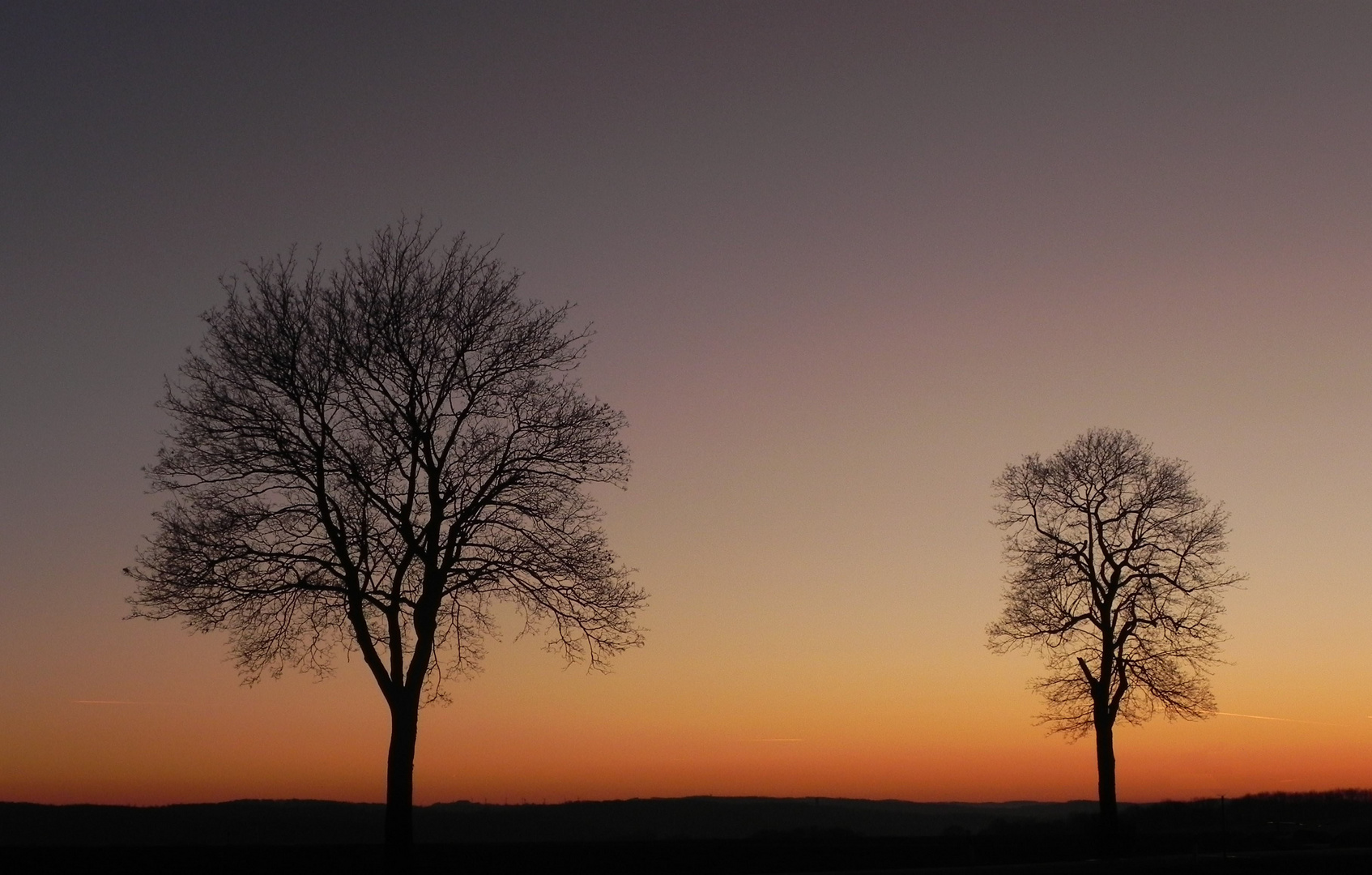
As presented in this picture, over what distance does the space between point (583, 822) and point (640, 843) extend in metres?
34.7

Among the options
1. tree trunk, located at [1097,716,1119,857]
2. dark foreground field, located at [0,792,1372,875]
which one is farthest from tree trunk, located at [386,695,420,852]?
tree trunk, located at [1097,716,1119,857]

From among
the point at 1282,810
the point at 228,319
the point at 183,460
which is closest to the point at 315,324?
the point at 228,319

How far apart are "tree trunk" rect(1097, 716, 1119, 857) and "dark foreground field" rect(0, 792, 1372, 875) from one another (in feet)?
2.49

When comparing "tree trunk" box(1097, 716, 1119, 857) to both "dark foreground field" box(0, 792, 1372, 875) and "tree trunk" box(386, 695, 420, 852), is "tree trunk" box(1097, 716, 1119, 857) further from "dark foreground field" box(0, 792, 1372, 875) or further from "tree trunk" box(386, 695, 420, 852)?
"tree trunk" box(386, 695, 420, 852)

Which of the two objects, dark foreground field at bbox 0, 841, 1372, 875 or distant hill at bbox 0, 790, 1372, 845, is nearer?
dark foreground field at bbox 0, 841, 1372, 875

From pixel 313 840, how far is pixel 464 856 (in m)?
17.8

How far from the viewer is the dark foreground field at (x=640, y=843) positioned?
942 inches

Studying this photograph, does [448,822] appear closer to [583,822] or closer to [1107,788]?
[583,822]

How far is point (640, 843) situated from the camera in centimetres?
3347

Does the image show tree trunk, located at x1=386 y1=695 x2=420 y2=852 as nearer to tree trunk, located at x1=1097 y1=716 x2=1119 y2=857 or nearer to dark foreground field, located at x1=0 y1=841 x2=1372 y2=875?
dark foreground field, located at x1=0 y1=841 x2=1372 y2=875

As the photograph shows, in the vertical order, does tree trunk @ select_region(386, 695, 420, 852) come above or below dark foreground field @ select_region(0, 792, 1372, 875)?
above

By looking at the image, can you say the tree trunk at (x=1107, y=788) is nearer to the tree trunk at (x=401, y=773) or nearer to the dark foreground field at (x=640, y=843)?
the dark foreground field at (x=640, y=843)

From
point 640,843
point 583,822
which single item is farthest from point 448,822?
point 640,843

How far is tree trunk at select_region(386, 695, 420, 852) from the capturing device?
2208 centimetres
